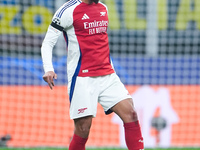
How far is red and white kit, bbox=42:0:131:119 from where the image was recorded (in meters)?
3.99

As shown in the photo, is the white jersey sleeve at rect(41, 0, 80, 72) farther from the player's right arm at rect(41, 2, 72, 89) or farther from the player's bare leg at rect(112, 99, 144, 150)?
the player's bare leg at rect(112, 99, 144, 150)

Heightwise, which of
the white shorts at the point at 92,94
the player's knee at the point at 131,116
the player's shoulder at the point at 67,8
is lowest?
the player's knee at the point at 131,116

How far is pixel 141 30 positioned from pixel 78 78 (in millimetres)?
7348

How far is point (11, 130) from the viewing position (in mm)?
7133

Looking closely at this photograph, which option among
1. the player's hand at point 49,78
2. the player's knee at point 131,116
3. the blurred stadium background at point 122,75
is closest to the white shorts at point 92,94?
the player's knee at point 131,116

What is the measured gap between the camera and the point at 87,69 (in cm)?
403

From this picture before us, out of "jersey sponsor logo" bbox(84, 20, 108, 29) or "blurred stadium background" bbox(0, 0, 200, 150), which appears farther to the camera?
"blurred stadium background" bbox(0, 0, 200, 150)

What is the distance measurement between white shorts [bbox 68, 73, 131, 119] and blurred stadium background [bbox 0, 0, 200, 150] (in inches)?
108

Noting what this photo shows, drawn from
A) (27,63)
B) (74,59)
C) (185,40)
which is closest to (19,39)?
(27,63)

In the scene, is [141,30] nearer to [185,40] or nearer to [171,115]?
[185,40]

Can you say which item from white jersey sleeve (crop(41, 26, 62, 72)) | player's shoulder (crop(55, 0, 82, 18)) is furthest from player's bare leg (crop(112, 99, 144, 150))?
player's shoulder (crop(55, 0, 82, 18))

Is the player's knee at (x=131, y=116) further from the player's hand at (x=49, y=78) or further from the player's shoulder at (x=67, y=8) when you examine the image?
the player's shoulder at (x=67, y=8)

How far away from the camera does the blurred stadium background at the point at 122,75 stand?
23.4ft

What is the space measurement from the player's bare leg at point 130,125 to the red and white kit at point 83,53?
7cm
